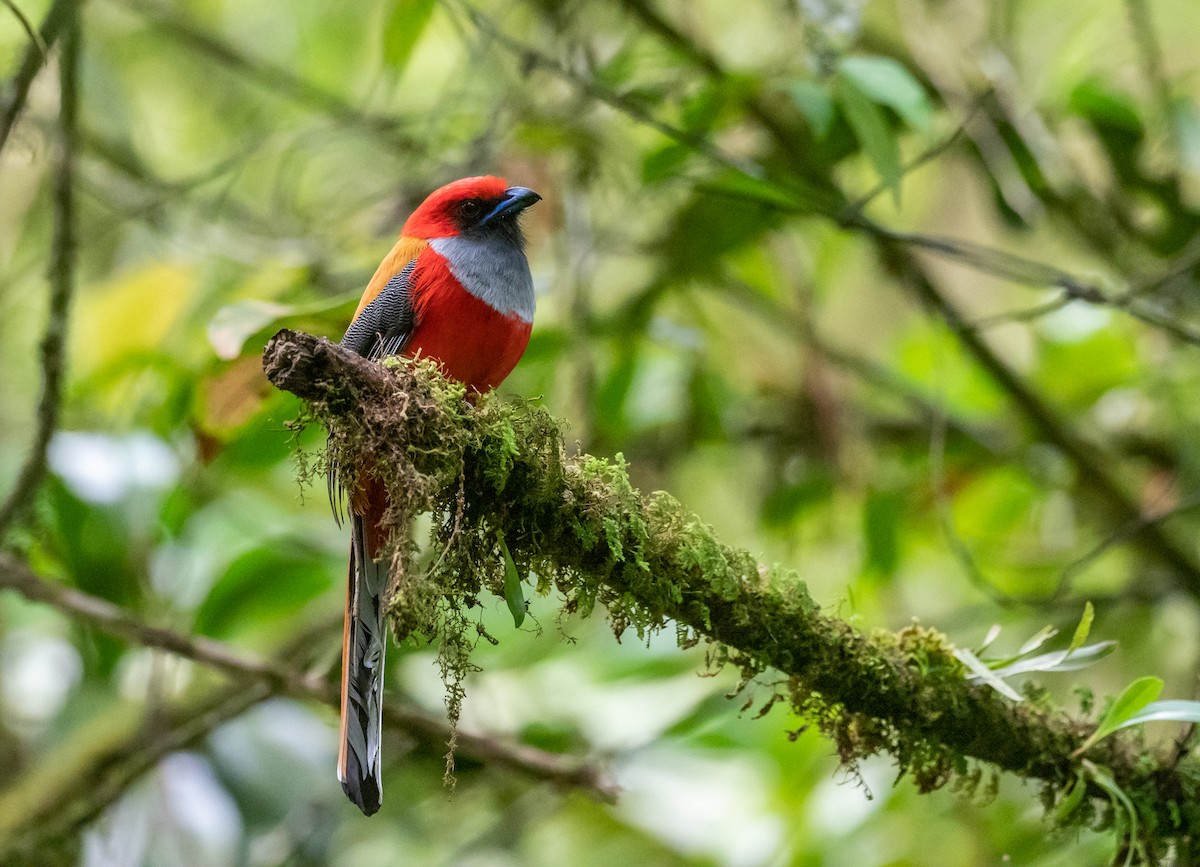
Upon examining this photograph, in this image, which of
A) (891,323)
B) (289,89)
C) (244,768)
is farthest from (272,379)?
(891,323)

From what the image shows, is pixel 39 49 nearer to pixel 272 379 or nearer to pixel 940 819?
pixel 272 379

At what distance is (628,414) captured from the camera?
15.0 feet

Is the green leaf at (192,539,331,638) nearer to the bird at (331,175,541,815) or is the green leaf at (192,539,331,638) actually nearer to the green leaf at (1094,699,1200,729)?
the bird at (331,175,541,815)

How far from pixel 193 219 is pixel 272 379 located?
3585mm

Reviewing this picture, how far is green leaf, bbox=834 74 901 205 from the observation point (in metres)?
2.97

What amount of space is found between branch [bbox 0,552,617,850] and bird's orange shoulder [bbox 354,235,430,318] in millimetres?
1104

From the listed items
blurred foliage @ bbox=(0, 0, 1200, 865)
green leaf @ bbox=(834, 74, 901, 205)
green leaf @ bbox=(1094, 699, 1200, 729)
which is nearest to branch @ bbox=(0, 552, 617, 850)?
blurred foliage @ bbox=(0, 0, 1200, 865)

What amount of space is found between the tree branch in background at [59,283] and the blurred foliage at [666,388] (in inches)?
5.9

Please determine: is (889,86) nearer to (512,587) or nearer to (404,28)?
(404,28)

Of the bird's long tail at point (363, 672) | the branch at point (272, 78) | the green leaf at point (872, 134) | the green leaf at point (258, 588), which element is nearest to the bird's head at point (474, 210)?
the branch at point (272, 78)

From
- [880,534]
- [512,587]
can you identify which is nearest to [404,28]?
[512,587]

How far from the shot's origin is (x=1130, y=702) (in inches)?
86.7

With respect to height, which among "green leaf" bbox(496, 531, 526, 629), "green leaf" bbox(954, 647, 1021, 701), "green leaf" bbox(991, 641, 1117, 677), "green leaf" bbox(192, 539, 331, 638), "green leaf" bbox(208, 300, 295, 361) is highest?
"green leaf" bbox(991, 641, 1117, 677)

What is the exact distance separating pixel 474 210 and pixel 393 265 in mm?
414
